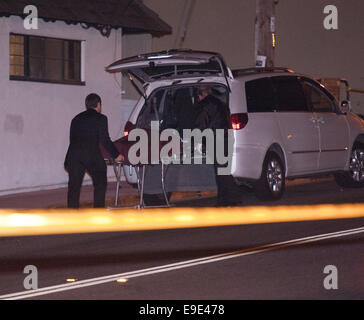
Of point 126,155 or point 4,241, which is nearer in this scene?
point 4,241

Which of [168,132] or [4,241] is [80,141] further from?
[4,241]

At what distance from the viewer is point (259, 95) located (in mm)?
14430

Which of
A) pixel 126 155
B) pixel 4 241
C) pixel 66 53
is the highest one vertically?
pixel 66 53

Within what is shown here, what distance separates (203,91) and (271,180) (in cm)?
184

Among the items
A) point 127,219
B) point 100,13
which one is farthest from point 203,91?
point 127,219

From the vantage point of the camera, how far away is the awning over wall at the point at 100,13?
1653 cm

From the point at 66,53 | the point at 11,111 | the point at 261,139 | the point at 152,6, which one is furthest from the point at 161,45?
the point at 261,139

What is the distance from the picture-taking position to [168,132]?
1387 centimetres

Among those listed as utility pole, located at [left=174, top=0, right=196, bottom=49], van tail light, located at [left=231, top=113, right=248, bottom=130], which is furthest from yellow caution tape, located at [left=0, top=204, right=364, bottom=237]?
utility pole, located at [left=174, top=0, right=196, bottom=49]

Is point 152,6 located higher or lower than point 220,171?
higher

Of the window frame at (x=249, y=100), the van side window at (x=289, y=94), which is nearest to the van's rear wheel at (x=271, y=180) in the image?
the window frame at (x=249, y=100)

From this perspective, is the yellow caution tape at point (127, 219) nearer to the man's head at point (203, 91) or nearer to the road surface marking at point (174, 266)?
the road surface marking at point (174, 266)

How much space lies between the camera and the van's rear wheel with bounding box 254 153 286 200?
47.9ft

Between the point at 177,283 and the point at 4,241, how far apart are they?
380cm
